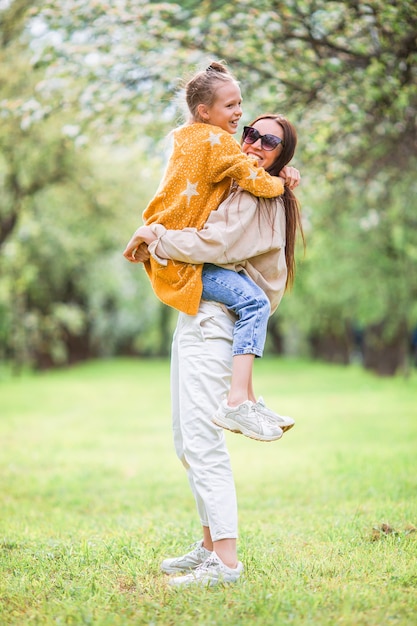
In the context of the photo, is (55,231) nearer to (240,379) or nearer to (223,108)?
(223,108)

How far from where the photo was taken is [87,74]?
310 inches

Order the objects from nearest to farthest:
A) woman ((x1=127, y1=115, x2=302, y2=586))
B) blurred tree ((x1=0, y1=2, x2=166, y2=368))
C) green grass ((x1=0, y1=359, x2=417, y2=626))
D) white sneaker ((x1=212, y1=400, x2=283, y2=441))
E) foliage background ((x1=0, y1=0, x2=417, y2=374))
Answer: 1. green grass ((x1=0, y1=359, x2=417, y2=626))
2. white sneaker ((x1=212, y1=400, x2=283, y2=441))
3. woman ((x1=127, y1=115, x2=302, y2=586))
4. foliage background ((x1=0, y1=0, x2=417, y2=374))
5. blurred tree ((x1=0, y1=2, x2=166, y2=368))

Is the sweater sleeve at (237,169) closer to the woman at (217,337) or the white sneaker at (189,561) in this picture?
the woman at (217,337)

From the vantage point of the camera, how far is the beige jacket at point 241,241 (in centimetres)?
335

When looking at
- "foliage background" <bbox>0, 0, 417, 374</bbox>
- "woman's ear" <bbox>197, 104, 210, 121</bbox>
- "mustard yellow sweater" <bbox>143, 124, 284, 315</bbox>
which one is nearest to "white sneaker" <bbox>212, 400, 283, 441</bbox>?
"mustard yellow sweater" <bbox>143, 124, 284, 315</bbox>

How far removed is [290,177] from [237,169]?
41 cm

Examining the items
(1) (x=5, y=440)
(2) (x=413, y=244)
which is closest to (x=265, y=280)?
(1) (x=5, y=440)

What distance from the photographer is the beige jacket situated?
11.0 feet

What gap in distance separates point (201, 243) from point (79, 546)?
2.11 meters

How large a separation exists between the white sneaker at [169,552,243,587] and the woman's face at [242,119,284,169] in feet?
6.24

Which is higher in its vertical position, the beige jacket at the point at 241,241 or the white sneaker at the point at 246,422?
the beige jacket at the point at 241,241

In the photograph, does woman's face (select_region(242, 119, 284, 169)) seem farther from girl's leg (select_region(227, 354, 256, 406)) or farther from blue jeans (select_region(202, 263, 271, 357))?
girl's leg (select_region(227, 354, 256, 406))

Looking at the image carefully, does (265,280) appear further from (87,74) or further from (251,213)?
(87,74)

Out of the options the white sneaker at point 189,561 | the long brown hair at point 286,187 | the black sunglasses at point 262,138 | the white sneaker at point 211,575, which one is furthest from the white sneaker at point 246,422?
the black sunglasses at point 262,138
